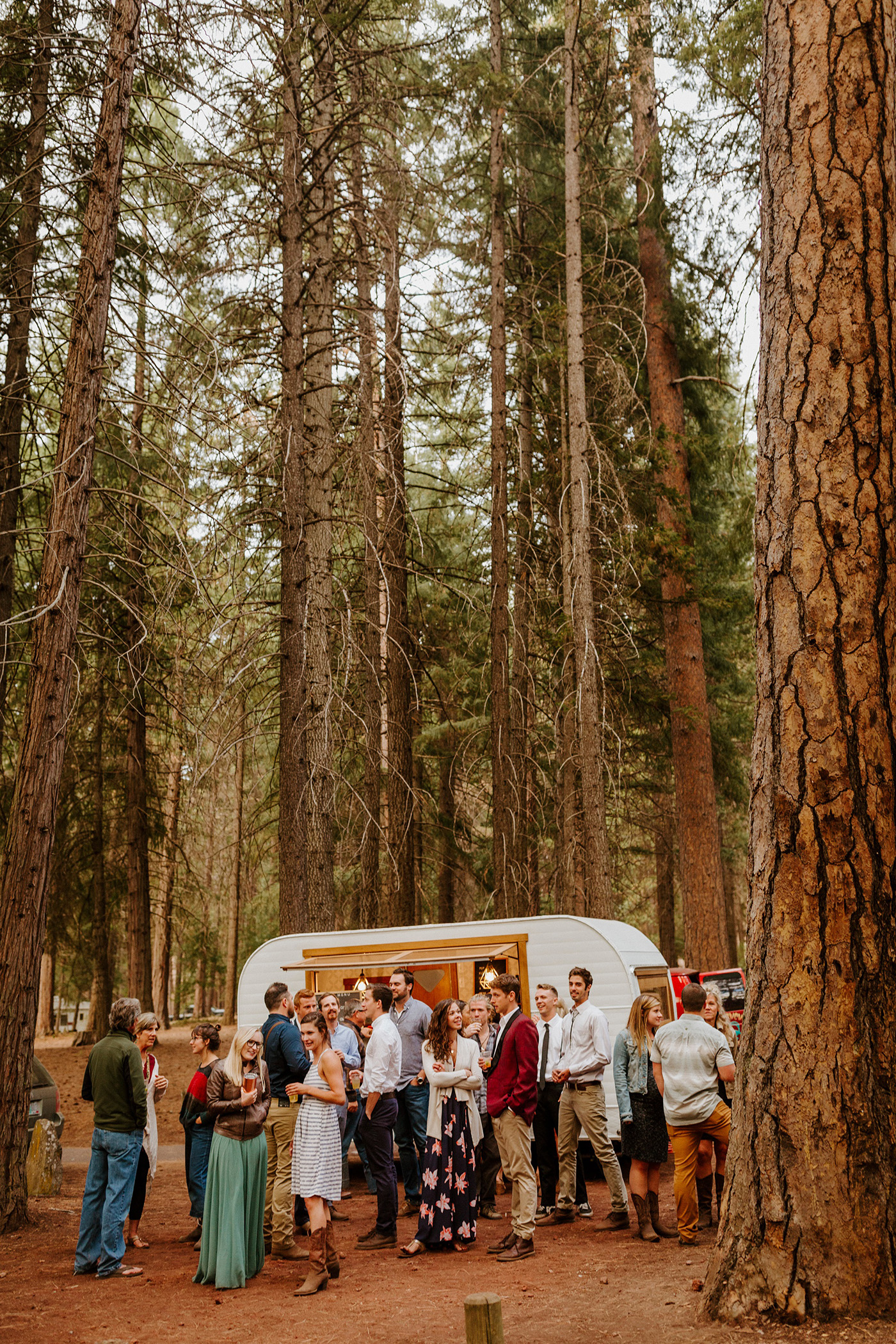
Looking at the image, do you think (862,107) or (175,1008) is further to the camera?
(175,1008)

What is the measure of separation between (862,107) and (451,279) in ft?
36.6

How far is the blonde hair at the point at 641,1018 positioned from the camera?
782 cm

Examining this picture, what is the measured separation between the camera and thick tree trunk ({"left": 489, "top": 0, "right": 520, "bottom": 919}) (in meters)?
14.1

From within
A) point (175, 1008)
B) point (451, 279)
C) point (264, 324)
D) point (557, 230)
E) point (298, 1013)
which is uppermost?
point (557, 230)

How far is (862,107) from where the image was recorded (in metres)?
5.09

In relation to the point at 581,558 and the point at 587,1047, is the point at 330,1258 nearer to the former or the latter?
the point at 587,1047

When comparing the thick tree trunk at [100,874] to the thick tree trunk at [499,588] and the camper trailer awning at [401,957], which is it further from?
the camper trailer awning at [401,957]

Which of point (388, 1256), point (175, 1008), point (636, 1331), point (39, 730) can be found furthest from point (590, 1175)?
point (175, 1008)

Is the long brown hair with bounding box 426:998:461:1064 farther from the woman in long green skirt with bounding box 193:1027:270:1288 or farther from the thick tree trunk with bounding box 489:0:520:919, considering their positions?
the thick tree trunk with bounding box 489:0:520:919

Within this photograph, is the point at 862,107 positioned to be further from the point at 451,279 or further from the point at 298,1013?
the point at 451,279

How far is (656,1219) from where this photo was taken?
756cm

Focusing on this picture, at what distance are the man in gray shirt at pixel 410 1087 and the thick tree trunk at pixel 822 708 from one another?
4406mm

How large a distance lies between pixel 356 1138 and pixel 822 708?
17.8 feet

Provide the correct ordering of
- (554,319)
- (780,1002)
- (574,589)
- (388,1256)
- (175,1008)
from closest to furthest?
(780,1002) → (388,1256) → (574,589) → (554,319) → (175,1008)
